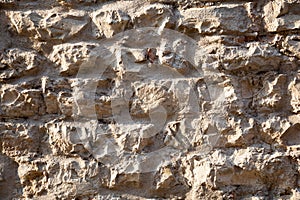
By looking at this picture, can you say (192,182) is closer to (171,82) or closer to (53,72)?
(171,82)

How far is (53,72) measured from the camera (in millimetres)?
1871

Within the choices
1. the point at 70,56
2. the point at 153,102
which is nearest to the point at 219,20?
the point at 153,102

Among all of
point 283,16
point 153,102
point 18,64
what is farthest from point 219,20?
point 18,64

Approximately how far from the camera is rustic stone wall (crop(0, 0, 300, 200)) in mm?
1805

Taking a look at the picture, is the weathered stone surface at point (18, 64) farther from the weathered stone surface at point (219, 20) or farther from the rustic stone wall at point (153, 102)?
the weathered stone surface at point (219, 20)

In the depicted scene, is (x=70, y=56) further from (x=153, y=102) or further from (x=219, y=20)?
(x=219, y=20)

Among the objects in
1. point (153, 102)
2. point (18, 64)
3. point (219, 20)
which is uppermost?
point (219, 20)

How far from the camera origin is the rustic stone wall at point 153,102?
1.80 meters

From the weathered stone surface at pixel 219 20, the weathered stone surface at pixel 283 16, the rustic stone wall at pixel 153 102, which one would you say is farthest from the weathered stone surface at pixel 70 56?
the weathered stone surface at pixel 283 16

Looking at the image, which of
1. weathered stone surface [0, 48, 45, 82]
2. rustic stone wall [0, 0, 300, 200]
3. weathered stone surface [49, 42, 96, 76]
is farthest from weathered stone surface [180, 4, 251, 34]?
weathered stone surface [0, 48, 45, 82]

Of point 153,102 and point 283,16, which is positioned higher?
point 283,16

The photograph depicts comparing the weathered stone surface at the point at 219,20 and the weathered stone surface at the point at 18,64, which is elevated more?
the weathered stone surface at the point at 219,20

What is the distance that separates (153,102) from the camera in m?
1.84

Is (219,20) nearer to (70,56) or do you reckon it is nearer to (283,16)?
(283,16)
